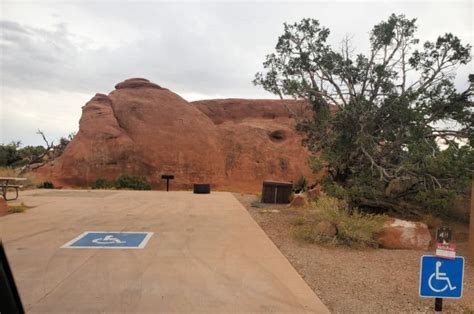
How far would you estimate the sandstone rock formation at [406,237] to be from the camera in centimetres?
960

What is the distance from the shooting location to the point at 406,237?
9648 millimetres

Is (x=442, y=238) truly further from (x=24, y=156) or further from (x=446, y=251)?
(x=24, y=156)

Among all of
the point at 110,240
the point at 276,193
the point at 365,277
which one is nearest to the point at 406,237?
the point at 365,277

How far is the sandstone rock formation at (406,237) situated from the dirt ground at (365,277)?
27cm

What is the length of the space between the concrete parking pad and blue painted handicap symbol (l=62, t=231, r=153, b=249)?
24 centimetres

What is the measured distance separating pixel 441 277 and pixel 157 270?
3.99 meters

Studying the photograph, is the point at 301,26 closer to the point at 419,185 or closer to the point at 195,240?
the point at 419,185

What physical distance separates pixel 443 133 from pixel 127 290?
35.3ft

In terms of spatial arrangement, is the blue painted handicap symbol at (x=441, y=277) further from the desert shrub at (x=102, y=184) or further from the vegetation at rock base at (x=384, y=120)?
the desert shrub at (x=102, y=184)

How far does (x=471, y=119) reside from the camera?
43.4 ft

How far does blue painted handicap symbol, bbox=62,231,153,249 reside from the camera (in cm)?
881

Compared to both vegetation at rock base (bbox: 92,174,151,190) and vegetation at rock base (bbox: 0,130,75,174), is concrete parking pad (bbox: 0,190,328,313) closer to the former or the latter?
vegetation at rock base (bbox: 92,174,151,190)

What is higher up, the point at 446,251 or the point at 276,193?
the point at 446,251

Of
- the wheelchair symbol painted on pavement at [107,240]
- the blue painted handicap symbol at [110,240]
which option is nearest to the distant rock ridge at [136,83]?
the blue painted handicap symbol at [110,240]
